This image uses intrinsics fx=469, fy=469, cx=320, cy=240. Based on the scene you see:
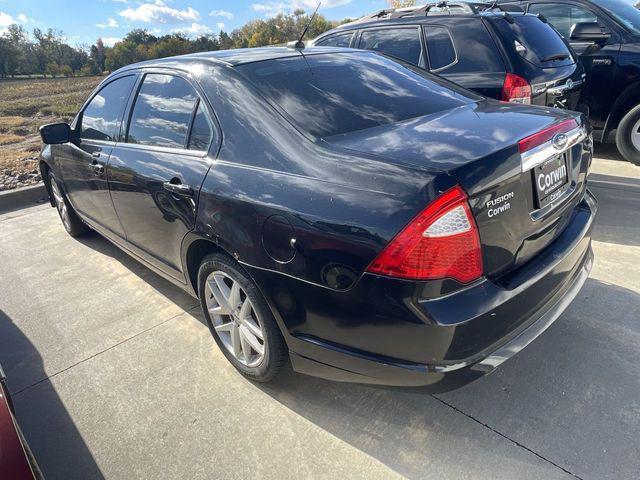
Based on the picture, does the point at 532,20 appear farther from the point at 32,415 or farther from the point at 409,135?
the point at 32,415

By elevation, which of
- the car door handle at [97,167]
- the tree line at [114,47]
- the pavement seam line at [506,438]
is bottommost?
the pavement seam line at [506,438]

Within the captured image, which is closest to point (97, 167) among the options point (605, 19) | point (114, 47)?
point (605, 19)

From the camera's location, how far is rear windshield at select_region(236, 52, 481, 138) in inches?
87.4

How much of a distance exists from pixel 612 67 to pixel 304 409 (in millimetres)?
5363

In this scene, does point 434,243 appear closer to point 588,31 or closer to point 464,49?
point 464,49

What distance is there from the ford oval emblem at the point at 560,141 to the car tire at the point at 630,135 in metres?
4.03

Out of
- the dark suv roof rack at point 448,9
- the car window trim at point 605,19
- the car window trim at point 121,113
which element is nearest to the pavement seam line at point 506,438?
the car window trim at point 121,113

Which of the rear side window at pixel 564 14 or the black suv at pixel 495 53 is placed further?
the rear side window at pixel 564 14

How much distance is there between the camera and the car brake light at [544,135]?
1.87 metres

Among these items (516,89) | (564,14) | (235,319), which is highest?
(564,14)

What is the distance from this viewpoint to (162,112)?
2.82m

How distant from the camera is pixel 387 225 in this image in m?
1.64

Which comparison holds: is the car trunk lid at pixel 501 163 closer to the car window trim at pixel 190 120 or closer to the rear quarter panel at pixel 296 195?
the rear quarter panel at pixel 296 195

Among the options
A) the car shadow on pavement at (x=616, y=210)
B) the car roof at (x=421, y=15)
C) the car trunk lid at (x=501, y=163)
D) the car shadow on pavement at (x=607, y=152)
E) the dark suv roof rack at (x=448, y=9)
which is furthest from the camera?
the car shadow on pavement at (x=607, y=152)
